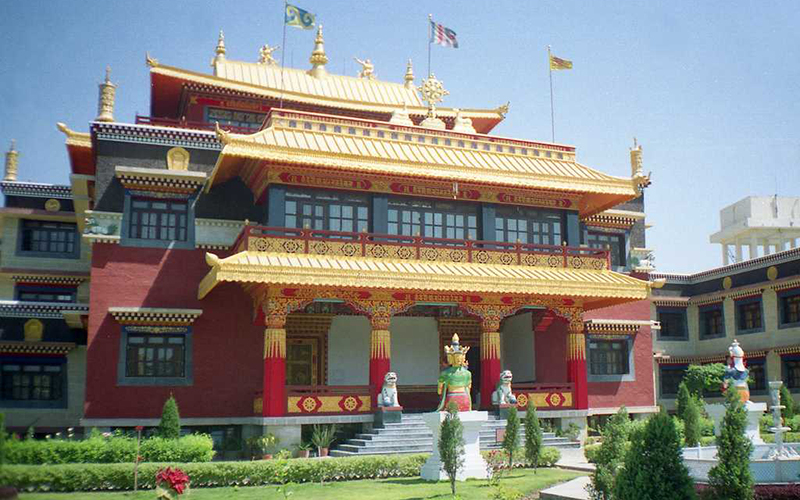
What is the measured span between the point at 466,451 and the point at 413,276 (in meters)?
6.48

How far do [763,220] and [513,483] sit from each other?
38468 mm

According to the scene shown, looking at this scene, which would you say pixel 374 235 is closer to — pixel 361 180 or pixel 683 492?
pixel 361 180

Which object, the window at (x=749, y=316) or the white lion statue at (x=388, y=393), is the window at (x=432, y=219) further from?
the window at (x=749, y=316)

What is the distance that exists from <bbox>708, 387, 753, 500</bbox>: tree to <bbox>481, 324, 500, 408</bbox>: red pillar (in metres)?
12.6

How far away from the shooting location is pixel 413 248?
2458 cm

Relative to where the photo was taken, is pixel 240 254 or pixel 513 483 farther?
pixel 240 254

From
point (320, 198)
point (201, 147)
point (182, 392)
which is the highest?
point (201, 147)

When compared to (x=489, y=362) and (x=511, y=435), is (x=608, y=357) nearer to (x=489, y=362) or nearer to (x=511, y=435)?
(x=489, y=362)

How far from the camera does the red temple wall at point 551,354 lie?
28.8 meters

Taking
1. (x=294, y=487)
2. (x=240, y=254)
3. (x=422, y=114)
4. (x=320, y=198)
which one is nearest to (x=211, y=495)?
(x=294, y=487)

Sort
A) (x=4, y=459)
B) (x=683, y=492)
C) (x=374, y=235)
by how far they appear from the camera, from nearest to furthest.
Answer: (x=4, y=459)
(x=683, y=492)
(x=374, y=235)

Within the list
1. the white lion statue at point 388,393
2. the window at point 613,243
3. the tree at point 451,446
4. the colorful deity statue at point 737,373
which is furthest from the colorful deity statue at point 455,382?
the window at point 613,243

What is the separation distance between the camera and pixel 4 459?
23.9ft

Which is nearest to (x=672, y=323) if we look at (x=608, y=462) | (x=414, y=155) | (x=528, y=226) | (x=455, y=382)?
(x=528, y=226)
